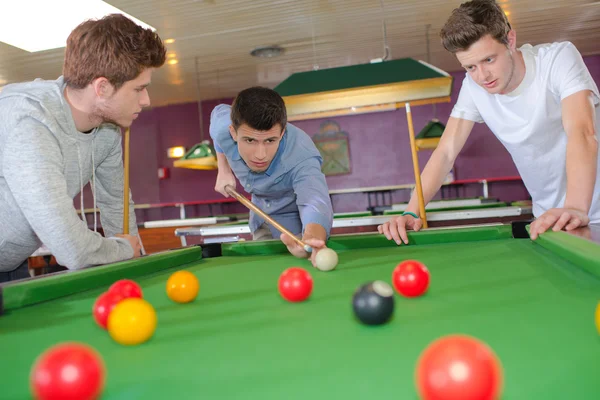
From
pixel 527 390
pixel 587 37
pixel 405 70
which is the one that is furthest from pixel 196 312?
pixel 587 37

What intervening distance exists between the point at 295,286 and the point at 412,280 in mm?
317

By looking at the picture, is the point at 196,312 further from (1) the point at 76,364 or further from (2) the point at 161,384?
(1) the point at 76,364

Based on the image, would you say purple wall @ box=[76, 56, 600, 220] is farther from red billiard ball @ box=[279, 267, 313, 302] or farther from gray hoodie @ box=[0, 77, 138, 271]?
red billiard ball @ box=[279, 267, 313, 302]

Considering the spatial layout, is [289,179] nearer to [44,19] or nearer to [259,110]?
[259,110]

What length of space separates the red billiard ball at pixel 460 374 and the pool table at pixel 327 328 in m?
0.12

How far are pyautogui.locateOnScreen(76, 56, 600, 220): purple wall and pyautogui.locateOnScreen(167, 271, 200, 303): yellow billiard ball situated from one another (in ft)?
25.7

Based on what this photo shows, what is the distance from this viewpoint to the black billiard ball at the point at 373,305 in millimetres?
1043

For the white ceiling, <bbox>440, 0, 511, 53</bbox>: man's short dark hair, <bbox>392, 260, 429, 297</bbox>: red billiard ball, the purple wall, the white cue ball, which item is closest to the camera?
<bbox>392, 260, 429, 297</bbox>: red billiard ball

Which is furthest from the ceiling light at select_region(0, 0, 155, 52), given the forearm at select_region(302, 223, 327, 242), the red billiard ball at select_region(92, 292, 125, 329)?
the red billiard ball at select_region(92, 292, 125, 329)

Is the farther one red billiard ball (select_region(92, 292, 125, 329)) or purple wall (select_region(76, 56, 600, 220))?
purple wall (select_region(76, 56, 600, 220))

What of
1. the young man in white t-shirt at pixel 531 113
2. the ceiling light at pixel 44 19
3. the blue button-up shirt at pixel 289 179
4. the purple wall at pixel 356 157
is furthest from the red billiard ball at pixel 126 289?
the purple wall at pixel 356 157

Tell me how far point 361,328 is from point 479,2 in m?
1.81

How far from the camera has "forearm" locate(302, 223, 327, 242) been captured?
2.21 m

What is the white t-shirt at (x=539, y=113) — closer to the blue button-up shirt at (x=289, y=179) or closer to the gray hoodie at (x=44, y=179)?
the blue button-up shirt at (x=289, y=179)
